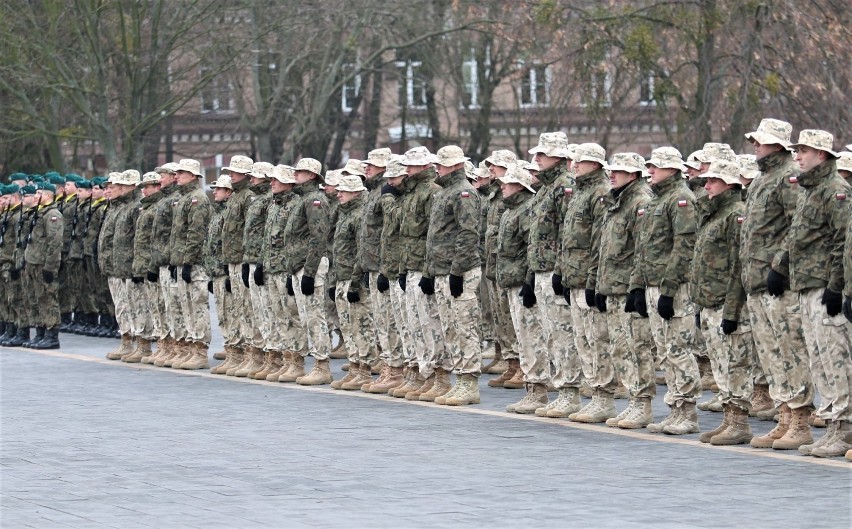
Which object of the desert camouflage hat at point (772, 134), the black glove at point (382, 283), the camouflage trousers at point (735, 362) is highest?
the desert camouflage hat at point (772, 134)

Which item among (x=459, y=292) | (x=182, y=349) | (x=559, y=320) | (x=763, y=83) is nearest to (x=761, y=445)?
(x=559, y=320)

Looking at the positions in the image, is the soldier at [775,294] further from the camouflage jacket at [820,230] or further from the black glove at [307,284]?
the black glove at [307,284]

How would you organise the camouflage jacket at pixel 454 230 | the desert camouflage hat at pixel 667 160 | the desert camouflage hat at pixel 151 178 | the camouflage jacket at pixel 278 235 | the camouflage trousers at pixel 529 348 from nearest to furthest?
1. the desert camouflage hat at pixel 667 160
2. the camouflage trousers at pixel 529 348
3. the camouflage jacket at pixel 454 230
4. the camouflage jacket at pixel 278 235
5. the desert camouflage hat at pixel 151 178

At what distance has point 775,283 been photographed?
39.7 ft

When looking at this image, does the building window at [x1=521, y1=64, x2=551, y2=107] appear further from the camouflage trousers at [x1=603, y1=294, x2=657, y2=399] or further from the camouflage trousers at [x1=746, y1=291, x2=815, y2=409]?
the camouflage trousers at [x1=746, y1=291, x2=815, y2=409]

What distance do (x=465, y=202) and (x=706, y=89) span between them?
16.4m

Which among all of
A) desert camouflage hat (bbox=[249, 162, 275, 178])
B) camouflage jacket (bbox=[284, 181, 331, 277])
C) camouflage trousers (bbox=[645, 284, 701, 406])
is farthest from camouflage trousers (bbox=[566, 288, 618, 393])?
desert camouflage hat (bbox=[249, 162, 275, 178])

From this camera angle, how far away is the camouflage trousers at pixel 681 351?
13195 millimetres

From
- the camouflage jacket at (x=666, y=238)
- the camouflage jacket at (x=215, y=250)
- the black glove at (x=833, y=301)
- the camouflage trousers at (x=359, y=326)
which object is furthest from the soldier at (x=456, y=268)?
the black glove at (x=833, y=301)

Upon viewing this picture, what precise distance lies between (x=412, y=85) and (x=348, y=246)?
31.8 metres

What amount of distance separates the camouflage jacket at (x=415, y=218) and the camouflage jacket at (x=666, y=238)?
9.78 ft

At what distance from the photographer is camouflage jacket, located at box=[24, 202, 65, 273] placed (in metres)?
23.5

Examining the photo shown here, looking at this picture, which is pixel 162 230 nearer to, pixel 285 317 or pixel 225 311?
pixel 225 311

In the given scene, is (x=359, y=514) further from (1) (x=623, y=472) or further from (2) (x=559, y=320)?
(2) (x=559, y=320)
